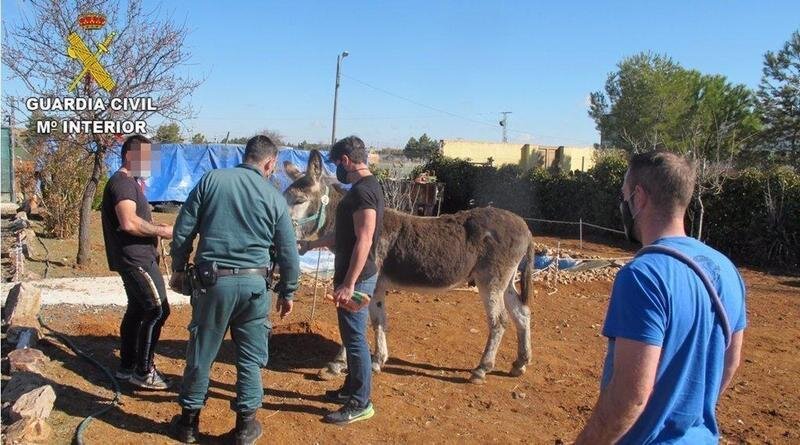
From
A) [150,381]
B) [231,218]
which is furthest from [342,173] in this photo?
[150,381]

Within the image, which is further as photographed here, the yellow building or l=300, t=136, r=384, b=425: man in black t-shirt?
the yellow building

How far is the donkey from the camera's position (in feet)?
19.9

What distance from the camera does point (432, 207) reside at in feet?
75.3

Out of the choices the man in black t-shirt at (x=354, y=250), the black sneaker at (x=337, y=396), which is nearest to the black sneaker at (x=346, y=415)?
Answer: the man in black t-shirt at (x=354, y=250)

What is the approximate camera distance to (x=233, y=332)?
4.27 metres

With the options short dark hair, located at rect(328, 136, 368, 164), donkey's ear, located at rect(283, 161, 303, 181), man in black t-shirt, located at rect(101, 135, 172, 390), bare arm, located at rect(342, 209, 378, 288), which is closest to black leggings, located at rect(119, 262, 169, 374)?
man in black t-shirt, located at rect(101, 135, 172, 390)

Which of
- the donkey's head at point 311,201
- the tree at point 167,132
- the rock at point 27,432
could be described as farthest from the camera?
the tree at point 167,132

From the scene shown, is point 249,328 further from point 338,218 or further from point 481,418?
point 481,418

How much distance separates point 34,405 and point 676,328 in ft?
13.4

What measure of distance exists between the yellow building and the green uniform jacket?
26.5 meters

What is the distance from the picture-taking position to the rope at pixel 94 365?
4277 millimetres

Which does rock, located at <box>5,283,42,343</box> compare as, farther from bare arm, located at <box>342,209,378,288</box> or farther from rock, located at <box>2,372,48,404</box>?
bare arm, located at <box>342,209,378,288</box>

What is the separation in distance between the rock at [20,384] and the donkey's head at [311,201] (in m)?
2.47

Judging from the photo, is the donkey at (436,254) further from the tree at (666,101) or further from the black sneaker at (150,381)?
the tree at (666,101)
